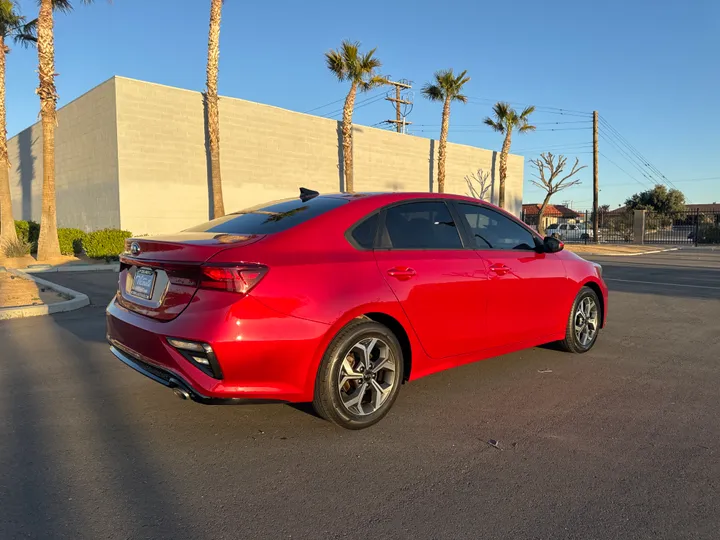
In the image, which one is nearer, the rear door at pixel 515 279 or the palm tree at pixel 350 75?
the rear door at pixel 515 279

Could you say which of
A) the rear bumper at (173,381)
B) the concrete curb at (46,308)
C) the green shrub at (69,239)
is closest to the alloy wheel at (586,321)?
the rear bumper at (173,381)

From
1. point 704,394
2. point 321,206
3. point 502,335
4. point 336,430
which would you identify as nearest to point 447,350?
point 502,335

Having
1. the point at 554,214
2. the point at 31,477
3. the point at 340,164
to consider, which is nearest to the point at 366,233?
the point at 31,477

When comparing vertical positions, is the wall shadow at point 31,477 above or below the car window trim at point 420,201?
below

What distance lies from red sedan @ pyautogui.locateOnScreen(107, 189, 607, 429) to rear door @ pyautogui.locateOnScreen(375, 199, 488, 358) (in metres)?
0.01

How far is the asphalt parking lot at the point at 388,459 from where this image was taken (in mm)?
2551

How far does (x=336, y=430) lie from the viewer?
3.63 metres

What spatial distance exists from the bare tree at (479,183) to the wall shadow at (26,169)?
2296cm

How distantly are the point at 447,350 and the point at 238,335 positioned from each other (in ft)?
5.75

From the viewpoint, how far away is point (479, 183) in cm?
3117

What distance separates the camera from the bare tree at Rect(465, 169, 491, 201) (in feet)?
100.0

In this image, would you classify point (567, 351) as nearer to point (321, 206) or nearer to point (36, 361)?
point (321, 206)

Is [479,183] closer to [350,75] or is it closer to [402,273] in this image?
[350,75]

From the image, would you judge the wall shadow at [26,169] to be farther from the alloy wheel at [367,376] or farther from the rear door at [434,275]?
the alloy wheel at [367,376]
